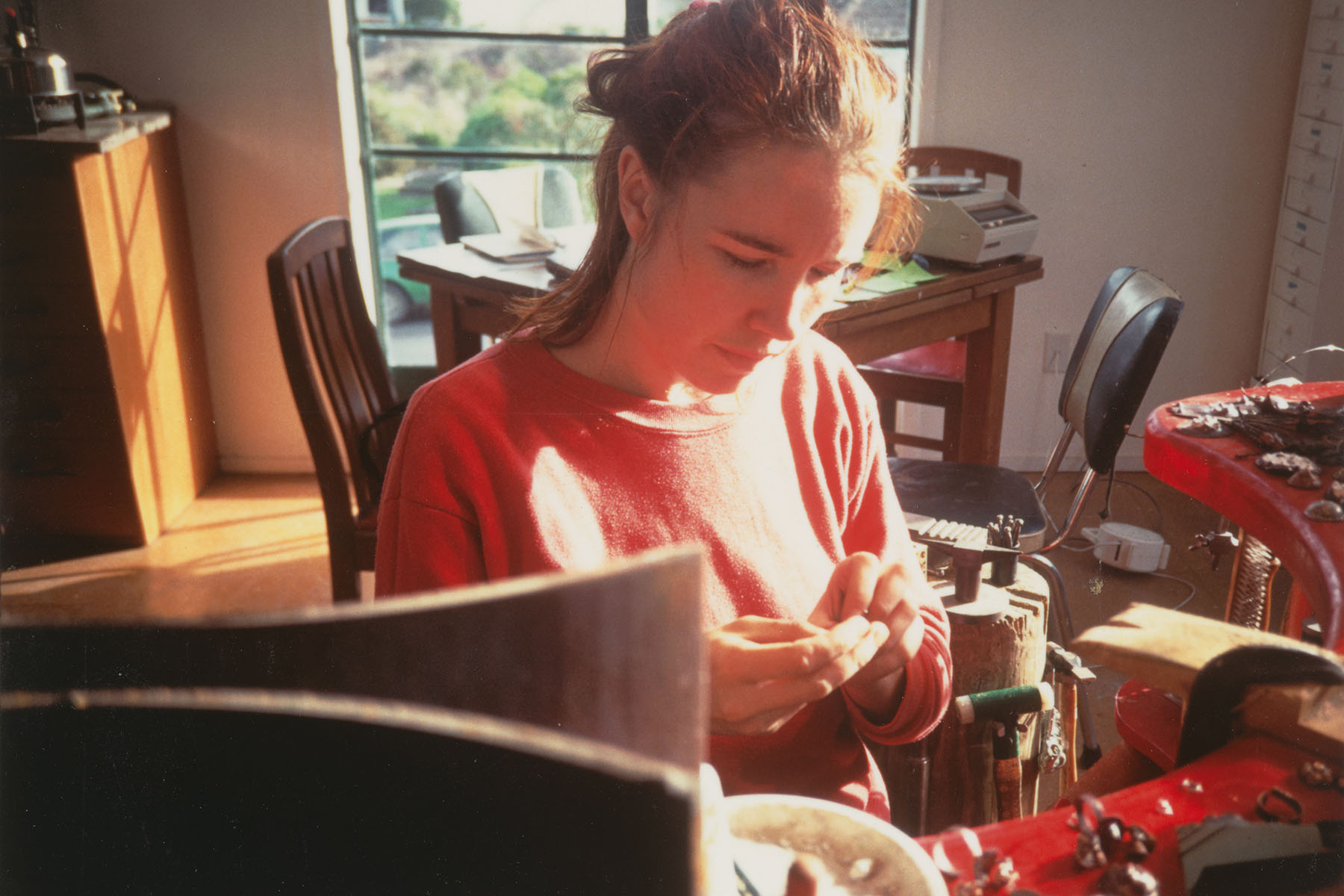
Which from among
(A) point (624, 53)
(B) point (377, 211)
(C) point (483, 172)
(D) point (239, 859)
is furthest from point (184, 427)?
(D) point (239, 859)

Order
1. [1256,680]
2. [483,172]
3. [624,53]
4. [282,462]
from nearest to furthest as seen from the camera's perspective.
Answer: [1256,680], [624,53], [483,172], [282,462]

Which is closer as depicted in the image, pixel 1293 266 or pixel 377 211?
pixel 1293 266

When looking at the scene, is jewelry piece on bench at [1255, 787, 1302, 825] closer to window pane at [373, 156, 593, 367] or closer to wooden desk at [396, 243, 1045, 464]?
wooden desk at [396, 243, 1045, 464]

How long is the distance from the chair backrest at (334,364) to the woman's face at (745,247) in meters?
1.03

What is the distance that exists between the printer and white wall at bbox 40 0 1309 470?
0.20m

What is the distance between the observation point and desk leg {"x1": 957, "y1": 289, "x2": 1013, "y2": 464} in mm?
2105

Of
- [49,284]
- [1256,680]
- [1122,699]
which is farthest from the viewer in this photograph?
[49,284]

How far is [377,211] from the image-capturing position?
2.88 m

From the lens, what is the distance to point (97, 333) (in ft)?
7.40

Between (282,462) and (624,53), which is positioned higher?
(624,53)

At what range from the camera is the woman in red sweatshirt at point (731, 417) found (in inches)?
21.8

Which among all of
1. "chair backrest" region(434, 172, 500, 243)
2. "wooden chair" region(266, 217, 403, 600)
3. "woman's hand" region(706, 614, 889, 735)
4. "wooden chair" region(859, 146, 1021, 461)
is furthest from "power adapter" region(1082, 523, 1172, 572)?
"chair backrest" region(434, 172, 500, 243)

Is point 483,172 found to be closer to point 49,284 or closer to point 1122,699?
point 49,284

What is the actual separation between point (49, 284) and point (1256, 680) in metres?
2.34
